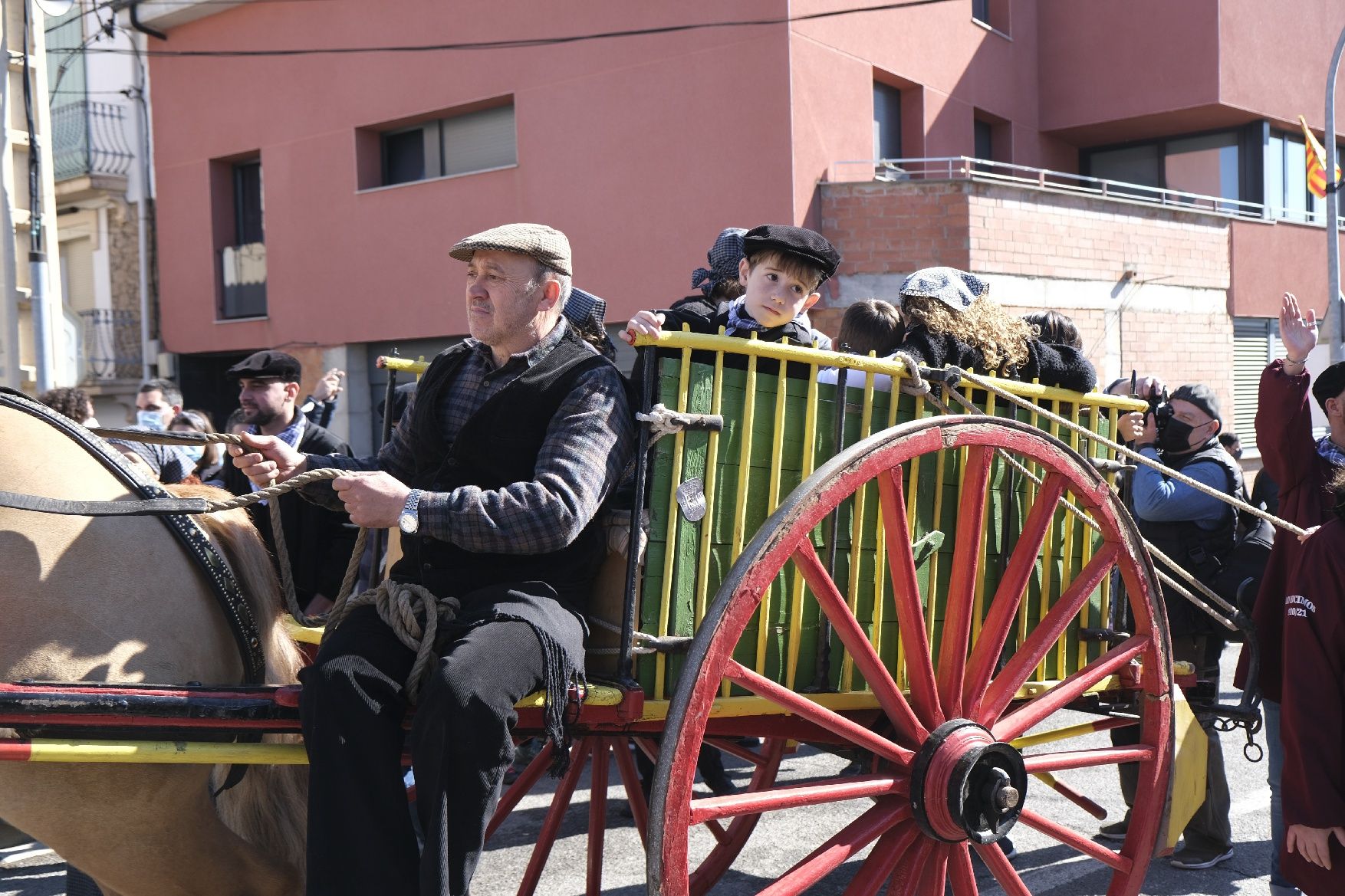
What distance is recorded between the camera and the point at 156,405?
376 inches

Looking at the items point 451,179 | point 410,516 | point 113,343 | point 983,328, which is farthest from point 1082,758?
point 113,343

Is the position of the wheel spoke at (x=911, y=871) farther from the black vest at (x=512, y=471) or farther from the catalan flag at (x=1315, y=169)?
the catalan flag at (x=1315, y=169)

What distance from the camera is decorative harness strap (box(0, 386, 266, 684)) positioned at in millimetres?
2785

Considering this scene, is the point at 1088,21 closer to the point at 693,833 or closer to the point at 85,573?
the point at 693,833

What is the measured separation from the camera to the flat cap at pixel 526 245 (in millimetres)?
2723

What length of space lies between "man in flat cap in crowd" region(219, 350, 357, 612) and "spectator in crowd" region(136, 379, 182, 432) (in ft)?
13.3

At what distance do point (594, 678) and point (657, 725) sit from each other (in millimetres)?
216

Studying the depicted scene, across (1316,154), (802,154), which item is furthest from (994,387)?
(1316,154)

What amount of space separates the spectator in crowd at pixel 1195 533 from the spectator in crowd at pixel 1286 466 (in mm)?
552

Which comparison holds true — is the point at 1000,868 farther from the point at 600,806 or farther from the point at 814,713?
the point at 600,806

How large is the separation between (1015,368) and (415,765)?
2000 mm

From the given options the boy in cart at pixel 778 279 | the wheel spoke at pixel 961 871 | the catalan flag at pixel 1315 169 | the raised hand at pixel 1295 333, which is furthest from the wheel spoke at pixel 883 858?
the catalan flag at pixel 1315 169

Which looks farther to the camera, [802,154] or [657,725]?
[802,154]

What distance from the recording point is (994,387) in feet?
9.77
